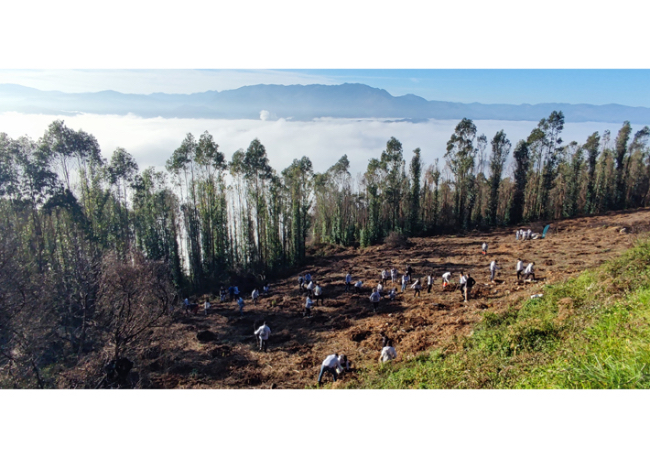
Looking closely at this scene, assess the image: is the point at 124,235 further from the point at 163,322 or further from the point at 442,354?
the point at 442,354

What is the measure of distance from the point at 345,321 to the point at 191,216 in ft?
65.6

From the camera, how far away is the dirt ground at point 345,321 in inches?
336

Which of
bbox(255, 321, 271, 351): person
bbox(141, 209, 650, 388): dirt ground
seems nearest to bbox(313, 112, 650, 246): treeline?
bbox(141, 209, 650, 388): dirt ground

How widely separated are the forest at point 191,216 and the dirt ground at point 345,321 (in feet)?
5.89

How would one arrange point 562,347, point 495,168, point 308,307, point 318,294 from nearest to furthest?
point 562,347
point 308,307
point 318,294
point 495,168

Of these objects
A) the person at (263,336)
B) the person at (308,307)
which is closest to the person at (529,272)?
the person at (308,307)

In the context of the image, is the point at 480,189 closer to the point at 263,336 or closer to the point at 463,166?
the point at 463,166

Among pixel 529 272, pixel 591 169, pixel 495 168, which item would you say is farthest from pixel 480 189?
pixel 529 272

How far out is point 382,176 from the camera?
34500mm

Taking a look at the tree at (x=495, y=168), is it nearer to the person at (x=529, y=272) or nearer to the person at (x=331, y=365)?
the person at (x=529, y=272)

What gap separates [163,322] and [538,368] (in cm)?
1066

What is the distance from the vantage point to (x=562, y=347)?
173 inches

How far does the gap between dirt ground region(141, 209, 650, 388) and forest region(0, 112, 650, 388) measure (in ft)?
5.89

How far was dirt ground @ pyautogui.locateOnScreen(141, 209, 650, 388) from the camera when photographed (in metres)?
8.55
